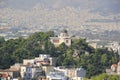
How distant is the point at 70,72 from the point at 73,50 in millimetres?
5246

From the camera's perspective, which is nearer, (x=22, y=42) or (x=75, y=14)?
(x=22, y=42)

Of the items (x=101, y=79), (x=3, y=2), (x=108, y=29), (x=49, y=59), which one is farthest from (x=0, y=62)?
(x=3, y=2)

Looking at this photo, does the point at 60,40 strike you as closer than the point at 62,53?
No

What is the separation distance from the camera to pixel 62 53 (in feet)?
139

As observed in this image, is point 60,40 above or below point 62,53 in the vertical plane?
above

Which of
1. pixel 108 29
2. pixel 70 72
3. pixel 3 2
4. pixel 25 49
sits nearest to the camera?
pixel 70 72

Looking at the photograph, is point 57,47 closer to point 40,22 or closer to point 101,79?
point 101,79

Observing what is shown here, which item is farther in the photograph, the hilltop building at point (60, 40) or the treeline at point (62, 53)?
the hilltop building at point (60, 40)

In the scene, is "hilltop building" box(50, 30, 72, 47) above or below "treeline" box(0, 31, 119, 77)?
above

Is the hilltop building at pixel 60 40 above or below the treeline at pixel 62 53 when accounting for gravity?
above

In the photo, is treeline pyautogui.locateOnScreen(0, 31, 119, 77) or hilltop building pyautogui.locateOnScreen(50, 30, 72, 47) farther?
hilltop building pyautogui.locateOnScreen(50, 30, 72, 47)

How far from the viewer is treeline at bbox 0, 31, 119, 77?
39881mm

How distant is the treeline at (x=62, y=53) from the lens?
39881mm

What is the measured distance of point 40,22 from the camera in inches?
3725
